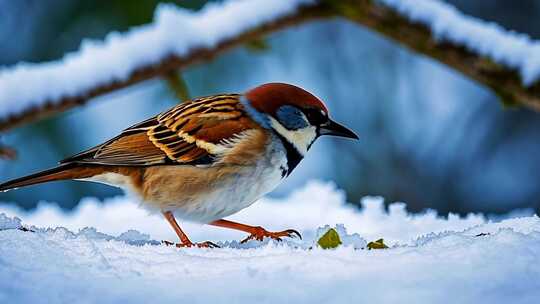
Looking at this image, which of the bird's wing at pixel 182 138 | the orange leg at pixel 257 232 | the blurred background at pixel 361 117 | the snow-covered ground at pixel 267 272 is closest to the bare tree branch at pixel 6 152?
the bird's wing at pixel 182 138

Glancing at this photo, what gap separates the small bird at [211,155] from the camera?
3.50 m

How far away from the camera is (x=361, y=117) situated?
7895 millimetres

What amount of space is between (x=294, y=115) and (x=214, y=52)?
100 cm

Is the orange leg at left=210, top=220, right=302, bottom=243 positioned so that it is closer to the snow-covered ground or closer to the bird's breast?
the bird's breast

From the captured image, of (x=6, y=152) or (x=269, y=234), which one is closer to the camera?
(x=269, y=234)

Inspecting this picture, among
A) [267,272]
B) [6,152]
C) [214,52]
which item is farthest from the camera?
[214,52]

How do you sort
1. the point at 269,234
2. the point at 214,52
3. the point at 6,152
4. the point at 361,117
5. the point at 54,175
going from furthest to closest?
1. the point at 361,117
2. the point at 214,52
3. the point at 6,152
4. the point at 54,175
5. the point at 269,234

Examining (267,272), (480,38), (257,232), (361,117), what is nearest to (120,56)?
(257,232)

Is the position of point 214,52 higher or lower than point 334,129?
higher

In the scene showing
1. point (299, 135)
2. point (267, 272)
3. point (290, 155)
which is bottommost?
point (267, 272)

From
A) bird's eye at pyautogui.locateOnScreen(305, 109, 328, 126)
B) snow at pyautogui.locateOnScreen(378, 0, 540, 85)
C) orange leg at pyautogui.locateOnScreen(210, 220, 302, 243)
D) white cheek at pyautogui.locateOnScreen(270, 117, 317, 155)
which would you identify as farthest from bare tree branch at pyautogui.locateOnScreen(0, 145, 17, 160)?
snow at pyautogui.locateOnScreen(378, 0, 540, 85)

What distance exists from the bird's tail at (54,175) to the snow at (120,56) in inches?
28.7

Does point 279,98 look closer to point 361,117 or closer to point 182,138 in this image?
point 182,138

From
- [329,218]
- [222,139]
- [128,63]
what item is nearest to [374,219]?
[329,218]
